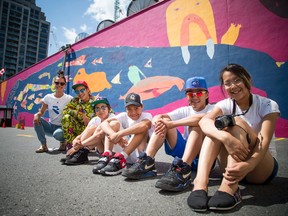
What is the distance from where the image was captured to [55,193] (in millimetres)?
1553

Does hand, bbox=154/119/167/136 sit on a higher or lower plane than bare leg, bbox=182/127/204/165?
higher

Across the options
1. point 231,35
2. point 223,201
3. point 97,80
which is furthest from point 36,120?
point 231,35

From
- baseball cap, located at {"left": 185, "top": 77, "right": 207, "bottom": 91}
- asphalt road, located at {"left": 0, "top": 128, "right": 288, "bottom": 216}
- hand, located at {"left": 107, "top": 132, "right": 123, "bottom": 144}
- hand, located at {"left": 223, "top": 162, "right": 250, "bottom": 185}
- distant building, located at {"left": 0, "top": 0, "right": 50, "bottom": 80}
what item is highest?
distant building, located at {"left": 0, "top": 0, "right": 50, "bottom": 80}

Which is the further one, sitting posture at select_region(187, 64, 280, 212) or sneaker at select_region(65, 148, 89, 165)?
sneaker at select_region(65, 148, 89, 165)

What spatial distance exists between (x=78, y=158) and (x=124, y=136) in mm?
926

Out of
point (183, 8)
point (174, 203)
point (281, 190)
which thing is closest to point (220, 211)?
point (174, 203)

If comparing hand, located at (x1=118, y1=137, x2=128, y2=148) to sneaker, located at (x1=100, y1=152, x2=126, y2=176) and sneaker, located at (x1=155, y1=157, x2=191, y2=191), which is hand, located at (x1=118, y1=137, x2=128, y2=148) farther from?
sneaker, located at (x1=155, y1=157, x2=191, y2=191)

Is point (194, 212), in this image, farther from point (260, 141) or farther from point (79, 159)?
point (79, 159)

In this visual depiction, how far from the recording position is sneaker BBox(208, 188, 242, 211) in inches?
45.8

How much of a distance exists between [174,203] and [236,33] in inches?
218

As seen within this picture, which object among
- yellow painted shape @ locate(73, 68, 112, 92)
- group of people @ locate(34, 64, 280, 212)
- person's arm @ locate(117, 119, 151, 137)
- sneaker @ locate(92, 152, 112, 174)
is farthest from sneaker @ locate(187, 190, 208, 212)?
yellow painted shape @ locate(73, 68, 112, 92)

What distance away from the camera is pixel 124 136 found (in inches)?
93.1

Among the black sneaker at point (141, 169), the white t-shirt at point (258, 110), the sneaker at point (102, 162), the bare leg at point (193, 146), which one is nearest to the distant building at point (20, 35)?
the sneaker at point (102, 162)

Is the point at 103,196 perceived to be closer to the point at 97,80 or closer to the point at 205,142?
the point at 205,142
